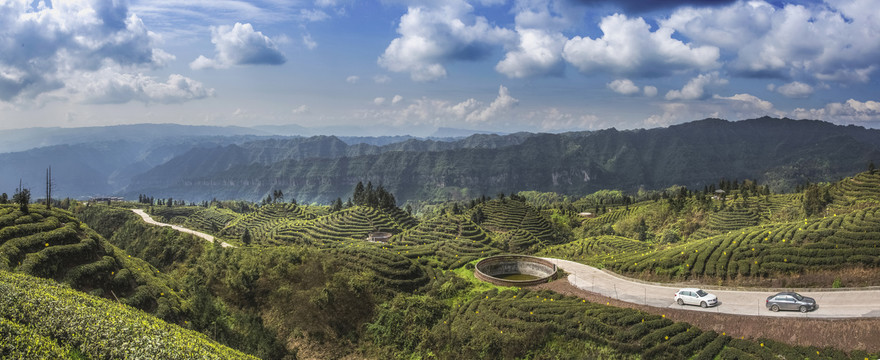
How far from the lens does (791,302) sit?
2997cm

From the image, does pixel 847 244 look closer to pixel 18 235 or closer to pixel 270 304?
pixel 270 304

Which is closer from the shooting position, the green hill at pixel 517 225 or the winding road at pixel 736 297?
the winding road at pixel 736 297

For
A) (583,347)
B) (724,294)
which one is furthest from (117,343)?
(724,294)

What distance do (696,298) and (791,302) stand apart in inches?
226

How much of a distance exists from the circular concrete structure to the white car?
13713 mm

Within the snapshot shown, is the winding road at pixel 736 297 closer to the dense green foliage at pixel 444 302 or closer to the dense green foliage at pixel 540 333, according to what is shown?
the dense green foliage at pixel 444 302

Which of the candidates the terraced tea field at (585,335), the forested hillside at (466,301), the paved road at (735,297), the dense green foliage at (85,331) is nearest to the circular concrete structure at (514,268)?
the forested hillside at (466,301)

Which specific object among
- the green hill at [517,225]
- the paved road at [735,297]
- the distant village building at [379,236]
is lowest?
the distant village building at [379,236]

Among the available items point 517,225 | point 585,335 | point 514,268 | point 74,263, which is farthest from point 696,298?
point 517,225

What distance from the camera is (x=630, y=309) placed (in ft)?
105

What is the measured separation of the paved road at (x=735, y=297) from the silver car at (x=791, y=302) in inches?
13.2

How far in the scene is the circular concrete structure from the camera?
47344mm

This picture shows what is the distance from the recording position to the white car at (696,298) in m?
32.5

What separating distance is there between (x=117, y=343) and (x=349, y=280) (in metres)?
24.0
